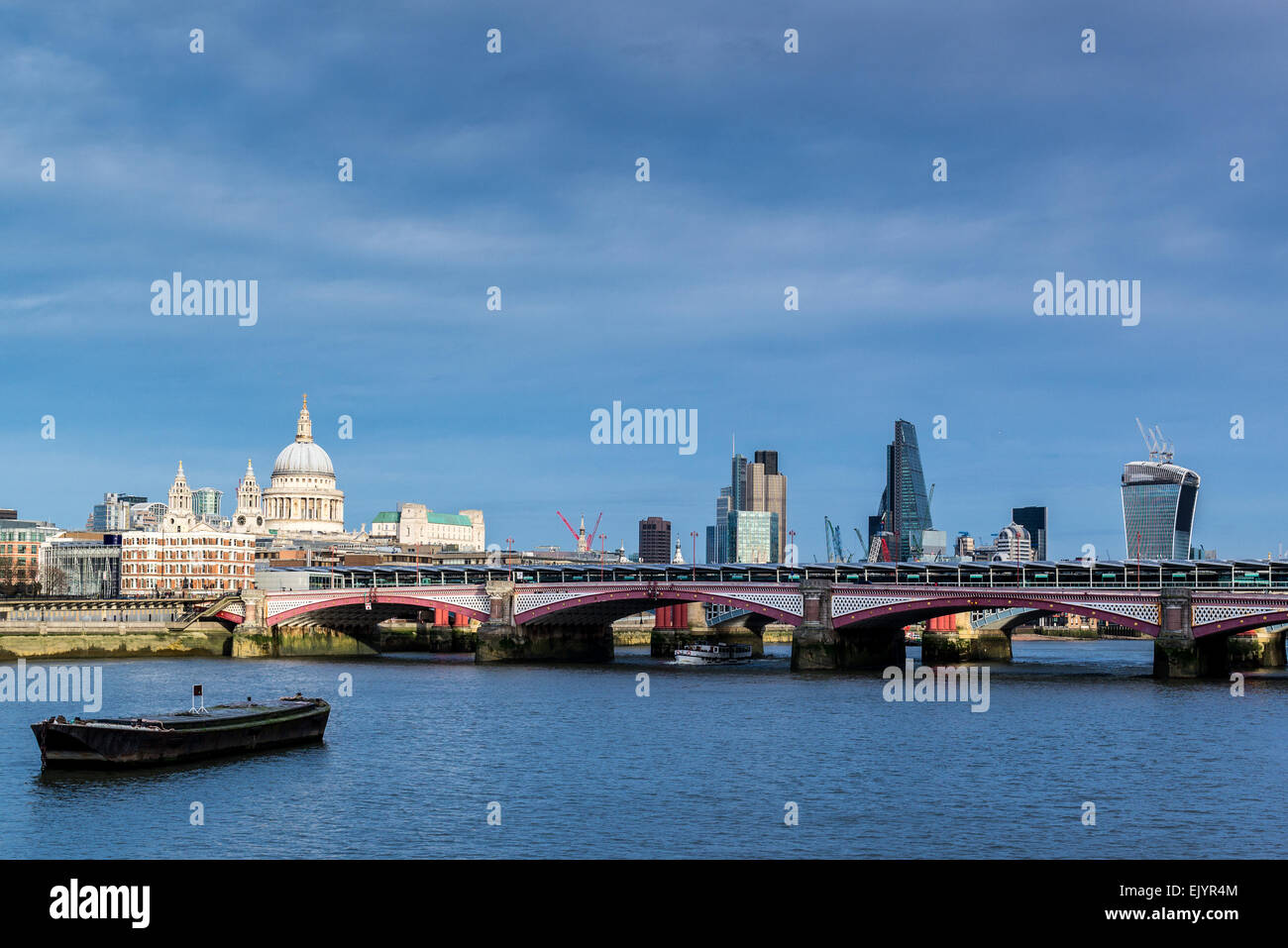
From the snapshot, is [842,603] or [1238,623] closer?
[1238,623]

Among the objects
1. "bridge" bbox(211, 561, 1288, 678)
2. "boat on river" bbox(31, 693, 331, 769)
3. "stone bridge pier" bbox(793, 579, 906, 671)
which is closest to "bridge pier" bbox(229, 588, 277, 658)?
"bridge" bbox(211, 561, 1288, 678)

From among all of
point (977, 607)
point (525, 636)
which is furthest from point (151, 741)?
point (525, 636)

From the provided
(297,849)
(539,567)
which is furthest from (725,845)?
(539,567)

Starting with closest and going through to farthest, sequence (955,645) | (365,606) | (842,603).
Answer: (842,603) < (365,606) < (955,645)

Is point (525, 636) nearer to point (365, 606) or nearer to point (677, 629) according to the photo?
point (365, 606)

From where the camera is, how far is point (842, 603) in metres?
118

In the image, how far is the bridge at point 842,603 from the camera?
104 m

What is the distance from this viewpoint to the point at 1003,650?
6270 inches

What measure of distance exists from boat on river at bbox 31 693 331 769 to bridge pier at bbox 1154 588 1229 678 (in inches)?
2497

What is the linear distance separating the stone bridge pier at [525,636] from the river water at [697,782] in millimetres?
40664

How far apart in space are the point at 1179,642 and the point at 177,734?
2876 inches

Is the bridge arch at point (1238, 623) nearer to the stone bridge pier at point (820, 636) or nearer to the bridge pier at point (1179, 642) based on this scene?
the bridge pier at point (1179, 642)
